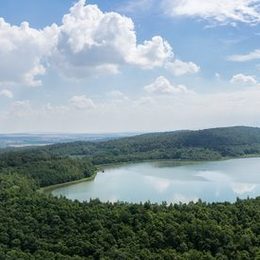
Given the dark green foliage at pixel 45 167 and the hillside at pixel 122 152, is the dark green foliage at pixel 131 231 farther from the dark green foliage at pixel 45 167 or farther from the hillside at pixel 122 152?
the hillside at pixel 122 152

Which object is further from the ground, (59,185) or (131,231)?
(131,231)

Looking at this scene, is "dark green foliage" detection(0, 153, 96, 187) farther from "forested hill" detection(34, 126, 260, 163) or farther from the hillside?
"forested hill" detection(34, 126, 260, 163)

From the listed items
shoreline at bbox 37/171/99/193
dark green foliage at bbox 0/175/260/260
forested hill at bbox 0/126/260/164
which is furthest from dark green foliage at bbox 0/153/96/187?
dark green foliage at bbox 0/175/260/260

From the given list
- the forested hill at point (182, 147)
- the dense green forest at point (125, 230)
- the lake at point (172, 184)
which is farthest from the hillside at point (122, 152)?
the dense green forest at point (125, 230)

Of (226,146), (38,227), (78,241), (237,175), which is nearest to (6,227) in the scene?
(38,227)

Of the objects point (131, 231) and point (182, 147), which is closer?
point (131, 231)

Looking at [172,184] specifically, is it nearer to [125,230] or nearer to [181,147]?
[125,230]

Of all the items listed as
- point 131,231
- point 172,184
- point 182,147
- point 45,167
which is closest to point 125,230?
point 131,231
